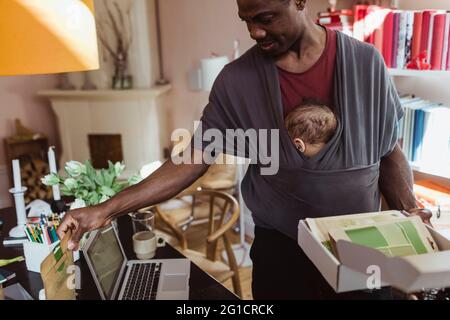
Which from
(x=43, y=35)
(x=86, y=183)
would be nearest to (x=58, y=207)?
(x=86, y=183)

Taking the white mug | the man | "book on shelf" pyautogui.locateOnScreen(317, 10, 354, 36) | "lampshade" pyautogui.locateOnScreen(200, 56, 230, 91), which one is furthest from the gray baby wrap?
"lampshade" pyautogui.locateOnScreen(200, 56, 230, 91)

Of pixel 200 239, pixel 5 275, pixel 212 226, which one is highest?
pixel 5 275

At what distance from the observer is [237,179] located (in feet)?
10.1

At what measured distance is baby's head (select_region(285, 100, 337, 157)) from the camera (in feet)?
3.52

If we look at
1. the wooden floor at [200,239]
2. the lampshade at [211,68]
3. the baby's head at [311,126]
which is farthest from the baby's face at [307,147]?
the lampshade at [211,68]

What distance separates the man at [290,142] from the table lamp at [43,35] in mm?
369

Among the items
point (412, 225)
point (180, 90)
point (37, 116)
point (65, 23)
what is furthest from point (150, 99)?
point (412, 225)

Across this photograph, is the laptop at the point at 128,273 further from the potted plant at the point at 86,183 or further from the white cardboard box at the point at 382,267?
the white cardboard box at the point at 382,267

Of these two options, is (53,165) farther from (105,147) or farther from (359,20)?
(105,147)

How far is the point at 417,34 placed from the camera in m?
1.80

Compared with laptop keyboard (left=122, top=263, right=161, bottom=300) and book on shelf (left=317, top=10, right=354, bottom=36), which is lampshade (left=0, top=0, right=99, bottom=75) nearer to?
laptop keyboard (left=122, top=263, right=161, bottom=300)

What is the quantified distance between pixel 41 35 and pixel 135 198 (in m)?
0.46

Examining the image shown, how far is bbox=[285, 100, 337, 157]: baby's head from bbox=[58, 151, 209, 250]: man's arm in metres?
0.27

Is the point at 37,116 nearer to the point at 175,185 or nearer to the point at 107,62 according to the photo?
the point at 107,62
